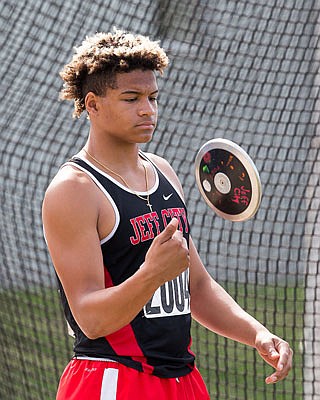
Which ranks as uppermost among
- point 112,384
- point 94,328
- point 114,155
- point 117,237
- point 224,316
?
point 114,155

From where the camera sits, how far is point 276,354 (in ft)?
7.27

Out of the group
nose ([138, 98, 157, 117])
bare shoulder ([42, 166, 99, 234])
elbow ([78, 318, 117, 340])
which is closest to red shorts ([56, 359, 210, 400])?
elbow ([78, 318, 117, 340])

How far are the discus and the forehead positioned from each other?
31 cm

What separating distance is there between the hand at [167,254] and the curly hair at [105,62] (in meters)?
0.48

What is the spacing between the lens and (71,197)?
2.12 m

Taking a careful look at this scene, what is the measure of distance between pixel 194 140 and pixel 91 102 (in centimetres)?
511

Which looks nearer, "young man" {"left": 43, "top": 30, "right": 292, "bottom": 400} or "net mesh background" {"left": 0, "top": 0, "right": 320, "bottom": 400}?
"young man" {"left": 43, "top": 30, "right": 292, "bottom": 400}

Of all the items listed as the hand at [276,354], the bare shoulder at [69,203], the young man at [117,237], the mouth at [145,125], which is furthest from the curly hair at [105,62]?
the hand at [276,354]

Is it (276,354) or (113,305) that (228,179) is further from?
(113,305)

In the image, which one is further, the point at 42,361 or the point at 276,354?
the point at 42,361

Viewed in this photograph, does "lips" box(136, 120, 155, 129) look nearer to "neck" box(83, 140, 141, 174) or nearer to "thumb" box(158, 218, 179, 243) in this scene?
"neck" box(83, 140, 141, 174)

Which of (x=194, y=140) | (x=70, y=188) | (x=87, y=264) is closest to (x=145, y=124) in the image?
(x=70, y=188)

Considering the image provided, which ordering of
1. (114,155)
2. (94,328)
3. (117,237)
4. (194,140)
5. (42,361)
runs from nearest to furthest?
(94,328), (117,237), (114,155), (42,361), (194,140)

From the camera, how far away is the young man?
82.9 inches
